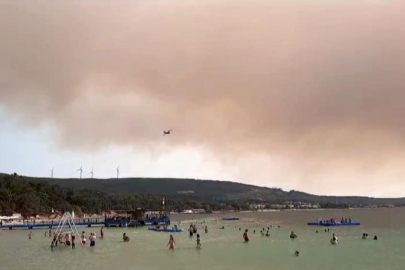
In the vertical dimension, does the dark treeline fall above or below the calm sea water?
above

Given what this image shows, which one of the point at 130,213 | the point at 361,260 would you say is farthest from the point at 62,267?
the point at 130,213

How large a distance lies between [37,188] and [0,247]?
121 meters

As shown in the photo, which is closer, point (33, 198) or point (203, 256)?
point (203, 256)

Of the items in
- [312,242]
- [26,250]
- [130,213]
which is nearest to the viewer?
[26,250]

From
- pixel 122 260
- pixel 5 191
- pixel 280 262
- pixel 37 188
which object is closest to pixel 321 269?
pixel 280 262

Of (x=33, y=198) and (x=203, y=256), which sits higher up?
(x=33, y=198)

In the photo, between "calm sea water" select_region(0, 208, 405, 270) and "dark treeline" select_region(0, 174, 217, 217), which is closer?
"calm sea water" select_region(0, 208, 405, 270)

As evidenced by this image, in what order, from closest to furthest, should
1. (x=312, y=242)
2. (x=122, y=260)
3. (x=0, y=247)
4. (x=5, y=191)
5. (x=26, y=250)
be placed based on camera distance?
(x=122, y=260), (x=26, y=250), (x=0, y=247), (x=312, y=242), (x=5, y=191)

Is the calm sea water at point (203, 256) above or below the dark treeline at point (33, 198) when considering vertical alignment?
below

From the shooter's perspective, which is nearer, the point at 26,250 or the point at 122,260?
the point at 122,260

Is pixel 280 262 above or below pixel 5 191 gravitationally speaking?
below

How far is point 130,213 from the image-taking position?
115m

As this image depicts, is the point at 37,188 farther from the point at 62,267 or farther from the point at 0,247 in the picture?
the point at 62,267

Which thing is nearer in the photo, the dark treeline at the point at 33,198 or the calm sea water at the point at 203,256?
the calm sea water at the point at 203,256
